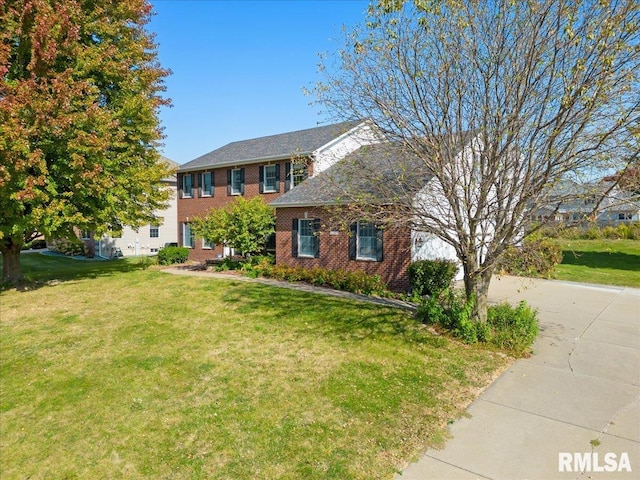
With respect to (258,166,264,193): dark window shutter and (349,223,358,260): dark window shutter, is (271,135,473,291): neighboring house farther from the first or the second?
(258,166,264,193): dark window shutter

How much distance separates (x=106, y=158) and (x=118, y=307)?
5.58 meters

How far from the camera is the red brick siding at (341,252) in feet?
43.1

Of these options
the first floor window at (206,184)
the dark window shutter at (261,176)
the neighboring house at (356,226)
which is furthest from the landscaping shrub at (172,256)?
the neighboring house at (356,226)

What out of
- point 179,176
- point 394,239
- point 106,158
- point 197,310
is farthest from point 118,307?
point 179,176

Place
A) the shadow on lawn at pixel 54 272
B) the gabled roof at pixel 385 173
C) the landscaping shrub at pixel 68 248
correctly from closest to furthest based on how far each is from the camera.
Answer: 1. the gabled roof at pixel 385 173
2. the shadow on lawn at pixel 54 272
3. the landscaping shrub at pixel 68 248

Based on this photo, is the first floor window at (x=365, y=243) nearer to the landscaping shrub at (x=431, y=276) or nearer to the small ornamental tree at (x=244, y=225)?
the landscaping shrub at (x=431, y=276)

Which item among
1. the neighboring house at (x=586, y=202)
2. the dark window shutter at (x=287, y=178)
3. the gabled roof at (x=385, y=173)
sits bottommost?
the neighboring house at (x=586, y=202)

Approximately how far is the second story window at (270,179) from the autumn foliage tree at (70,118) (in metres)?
5.87

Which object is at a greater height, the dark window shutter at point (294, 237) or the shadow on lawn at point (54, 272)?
the dark window shutter at point (294, 237)

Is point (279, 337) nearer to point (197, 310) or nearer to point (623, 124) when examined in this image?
point (197, 310)

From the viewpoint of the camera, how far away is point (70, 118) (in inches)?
463

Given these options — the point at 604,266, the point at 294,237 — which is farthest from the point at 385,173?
the point at 604,266

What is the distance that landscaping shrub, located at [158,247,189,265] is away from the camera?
2147 centimetres

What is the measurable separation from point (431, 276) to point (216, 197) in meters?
14.5
